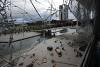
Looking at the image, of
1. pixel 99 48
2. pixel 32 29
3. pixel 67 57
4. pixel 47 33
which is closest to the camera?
pixel 99 48

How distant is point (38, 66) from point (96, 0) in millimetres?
1691

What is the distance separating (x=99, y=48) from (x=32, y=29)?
4.77 m

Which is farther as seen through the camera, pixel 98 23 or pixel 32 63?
pixel 98 23

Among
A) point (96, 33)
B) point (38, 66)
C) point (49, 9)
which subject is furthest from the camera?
point (96, 33)

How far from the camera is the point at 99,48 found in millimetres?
1618

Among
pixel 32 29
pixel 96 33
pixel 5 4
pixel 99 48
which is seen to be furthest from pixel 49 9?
pixel 32 29

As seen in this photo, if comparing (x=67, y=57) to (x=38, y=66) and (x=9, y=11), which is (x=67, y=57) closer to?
(x=38, y=66)

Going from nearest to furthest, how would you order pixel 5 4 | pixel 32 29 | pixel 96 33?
pixel 5 4
pixel 96 33
pixel 32 29

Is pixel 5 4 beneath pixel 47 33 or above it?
above

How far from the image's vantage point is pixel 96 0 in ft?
7.41

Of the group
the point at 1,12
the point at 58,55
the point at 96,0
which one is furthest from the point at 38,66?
the point at 96,0

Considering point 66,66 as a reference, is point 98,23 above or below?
above

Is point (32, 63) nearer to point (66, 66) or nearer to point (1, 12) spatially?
point (66, 66)

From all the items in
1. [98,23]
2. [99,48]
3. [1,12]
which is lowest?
[99,48]
